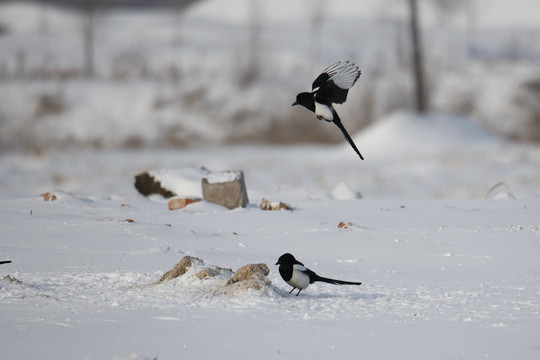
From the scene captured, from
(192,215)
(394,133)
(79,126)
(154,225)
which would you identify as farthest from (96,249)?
(79,126)

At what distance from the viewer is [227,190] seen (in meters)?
6.21

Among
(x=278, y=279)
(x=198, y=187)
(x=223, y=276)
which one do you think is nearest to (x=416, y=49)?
(x=198, y=187)

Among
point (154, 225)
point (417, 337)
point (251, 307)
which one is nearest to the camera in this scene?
point (417, 337)

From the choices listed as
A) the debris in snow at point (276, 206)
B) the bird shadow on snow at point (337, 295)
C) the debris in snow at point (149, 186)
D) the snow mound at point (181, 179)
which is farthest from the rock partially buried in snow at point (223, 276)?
the debris in snow at point (149, 186)

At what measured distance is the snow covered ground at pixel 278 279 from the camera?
290 cm

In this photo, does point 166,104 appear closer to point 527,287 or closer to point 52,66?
point 52,66

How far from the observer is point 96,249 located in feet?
15.0

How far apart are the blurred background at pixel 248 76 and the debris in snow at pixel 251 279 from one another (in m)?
12.3

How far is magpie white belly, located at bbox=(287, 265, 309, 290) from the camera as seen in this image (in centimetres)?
352

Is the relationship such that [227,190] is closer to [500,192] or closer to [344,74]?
[500,192]

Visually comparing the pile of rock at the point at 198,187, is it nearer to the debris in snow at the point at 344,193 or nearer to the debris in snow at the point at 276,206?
the debris in snow at the point at 276,206

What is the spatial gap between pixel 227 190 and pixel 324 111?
118 inches

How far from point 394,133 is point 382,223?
1007 centimetres

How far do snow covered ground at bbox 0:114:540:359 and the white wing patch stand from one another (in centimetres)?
104
